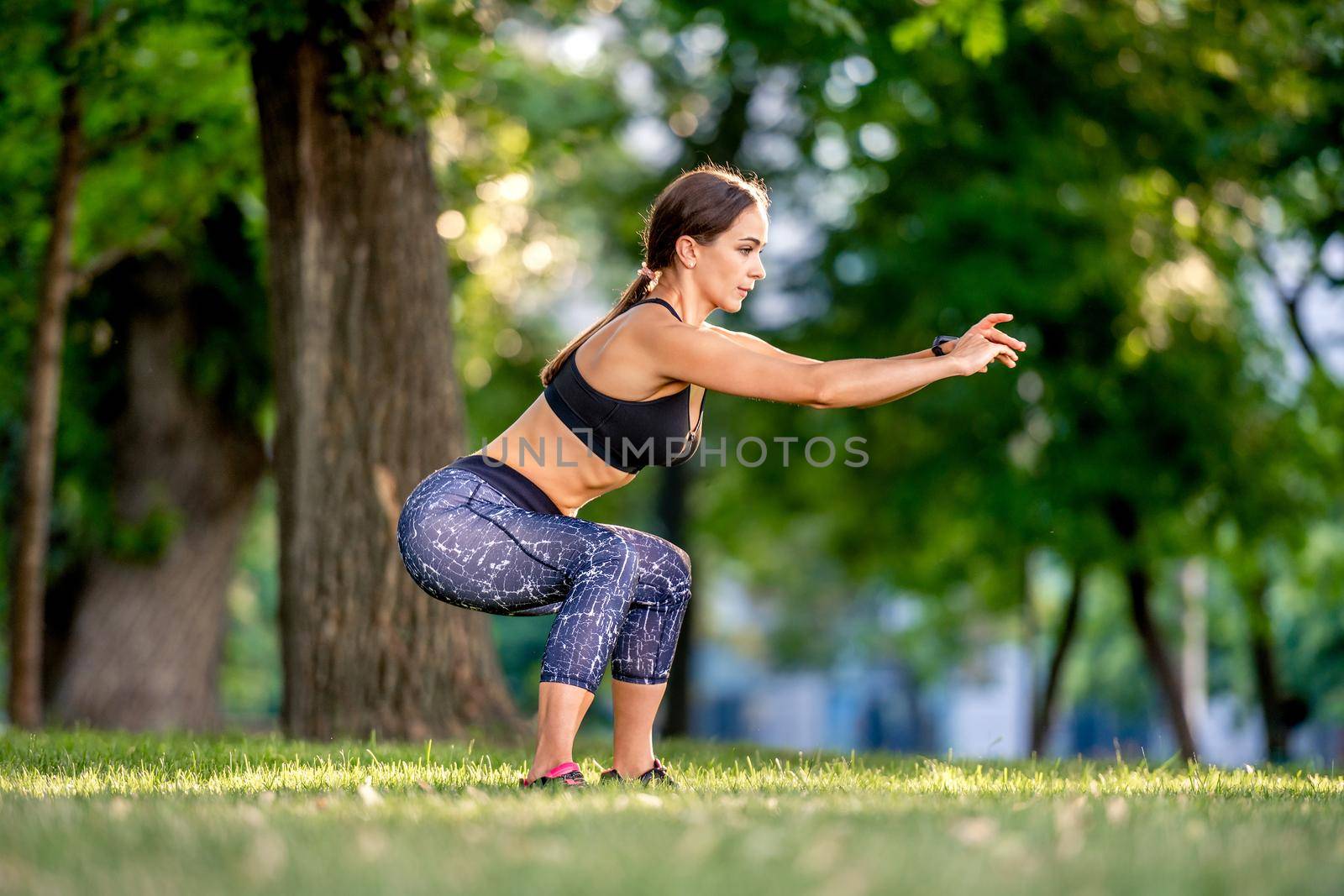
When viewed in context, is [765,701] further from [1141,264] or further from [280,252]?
[280,252]

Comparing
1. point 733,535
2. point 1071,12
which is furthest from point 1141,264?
point 733,535

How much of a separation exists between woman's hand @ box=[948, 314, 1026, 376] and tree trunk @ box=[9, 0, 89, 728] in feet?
22.3

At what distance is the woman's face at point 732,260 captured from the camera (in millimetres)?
4332

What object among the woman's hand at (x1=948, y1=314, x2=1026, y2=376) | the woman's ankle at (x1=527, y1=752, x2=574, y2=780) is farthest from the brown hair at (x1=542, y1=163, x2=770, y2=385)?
the woman's ankle at (x1=527, y1=752, x2=574, y2=780)

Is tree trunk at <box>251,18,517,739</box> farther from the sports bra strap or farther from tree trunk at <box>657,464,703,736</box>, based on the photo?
tree trunk at <box>657,464,703,736</box>

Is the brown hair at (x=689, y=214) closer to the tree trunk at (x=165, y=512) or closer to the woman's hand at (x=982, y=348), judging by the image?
the woman's hand at (x=982, y=348)

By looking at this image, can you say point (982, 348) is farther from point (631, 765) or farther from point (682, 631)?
point (682, 631)

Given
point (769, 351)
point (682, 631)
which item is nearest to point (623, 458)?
point (769, 351)

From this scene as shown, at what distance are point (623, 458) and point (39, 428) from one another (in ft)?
20.1

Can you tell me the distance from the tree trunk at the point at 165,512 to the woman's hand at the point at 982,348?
854cm

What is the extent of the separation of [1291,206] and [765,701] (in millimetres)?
48433

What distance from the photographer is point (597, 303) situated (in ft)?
62.7

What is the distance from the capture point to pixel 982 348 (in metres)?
4.03

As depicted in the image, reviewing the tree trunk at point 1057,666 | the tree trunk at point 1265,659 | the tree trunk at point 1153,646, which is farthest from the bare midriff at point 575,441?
the tree trunk at point 1265,659
